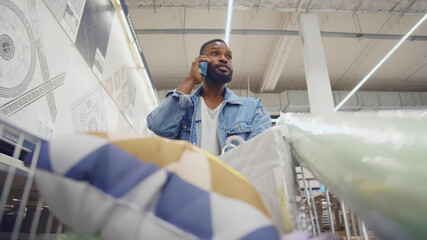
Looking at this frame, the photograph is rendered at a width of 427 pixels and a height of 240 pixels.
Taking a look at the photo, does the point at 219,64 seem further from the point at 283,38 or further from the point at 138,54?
the point at 283,38

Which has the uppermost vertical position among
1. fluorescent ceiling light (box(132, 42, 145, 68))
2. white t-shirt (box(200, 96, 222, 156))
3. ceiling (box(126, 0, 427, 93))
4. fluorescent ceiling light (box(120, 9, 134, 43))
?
ceiling (box(126, 0, 427, 93))

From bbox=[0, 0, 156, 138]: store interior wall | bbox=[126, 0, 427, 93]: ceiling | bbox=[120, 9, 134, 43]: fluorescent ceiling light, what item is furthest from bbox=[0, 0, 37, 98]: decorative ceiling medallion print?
bbox=[126, 0, 427, 93]: ceiling

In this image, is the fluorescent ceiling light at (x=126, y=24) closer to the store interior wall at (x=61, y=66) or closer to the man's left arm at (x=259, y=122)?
the store interior wall at (x=61, y=66)

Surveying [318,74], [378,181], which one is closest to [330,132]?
[378,181]

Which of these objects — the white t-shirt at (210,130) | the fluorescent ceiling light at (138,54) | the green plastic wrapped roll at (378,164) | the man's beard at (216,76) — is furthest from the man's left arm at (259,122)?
the fluorescent ceiling light at (138,54)

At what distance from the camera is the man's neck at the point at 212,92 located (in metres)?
1.55

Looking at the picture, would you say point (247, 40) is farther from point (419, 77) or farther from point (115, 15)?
point (419, 77)

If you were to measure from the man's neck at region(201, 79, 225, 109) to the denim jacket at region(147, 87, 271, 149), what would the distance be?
0.16m

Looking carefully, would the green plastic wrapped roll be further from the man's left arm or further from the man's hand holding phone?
the man's hand holding phone

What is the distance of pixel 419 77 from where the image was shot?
22.5 feet

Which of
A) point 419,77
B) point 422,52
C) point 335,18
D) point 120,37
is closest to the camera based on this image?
point 120,37

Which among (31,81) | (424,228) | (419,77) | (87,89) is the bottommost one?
(424,228)

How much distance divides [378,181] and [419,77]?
8.40 metres

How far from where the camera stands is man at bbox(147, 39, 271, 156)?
4.15 feet
